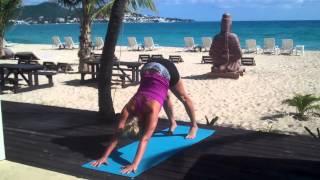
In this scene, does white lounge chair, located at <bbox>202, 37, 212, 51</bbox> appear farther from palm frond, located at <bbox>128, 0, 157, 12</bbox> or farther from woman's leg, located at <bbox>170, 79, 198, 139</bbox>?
woman's leg, located at <bbox>170, 79, 198, 139</bbox>

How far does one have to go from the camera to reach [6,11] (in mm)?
19688

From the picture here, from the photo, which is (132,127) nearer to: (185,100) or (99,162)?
(99,162)

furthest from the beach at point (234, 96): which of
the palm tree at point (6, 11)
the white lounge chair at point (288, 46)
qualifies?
the white lounge chair at point (288, 46)

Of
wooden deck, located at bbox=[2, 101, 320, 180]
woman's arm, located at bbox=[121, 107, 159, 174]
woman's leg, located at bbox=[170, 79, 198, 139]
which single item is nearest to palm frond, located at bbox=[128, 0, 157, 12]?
wooden deck, located at bbox=[2, 101, 320, 180]

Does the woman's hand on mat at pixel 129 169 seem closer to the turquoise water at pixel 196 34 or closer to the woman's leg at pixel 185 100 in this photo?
the woman's leg at pixel 185 100

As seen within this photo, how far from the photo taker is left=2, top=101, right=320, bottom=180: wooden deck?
167 inches

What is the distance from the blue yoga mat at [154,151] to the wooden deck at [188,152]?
102 mm

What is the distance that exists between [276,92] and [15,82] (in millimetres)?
6539

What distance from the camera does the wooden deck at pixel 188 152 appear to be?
425 cm

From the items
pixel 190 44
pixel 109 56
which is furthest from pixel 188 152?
pixel 190 44

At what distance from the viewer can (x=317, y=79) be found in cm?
1309

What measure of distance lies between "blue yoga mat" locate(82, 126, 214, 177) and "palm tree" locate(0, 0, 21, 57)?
15.8 m

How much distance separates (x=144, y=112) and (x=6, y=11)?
17.1 meters

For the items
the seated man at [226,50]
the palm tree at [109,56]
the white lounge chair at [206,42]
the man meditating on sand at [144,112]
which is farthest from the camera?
the white lounge chair at [206,42]
